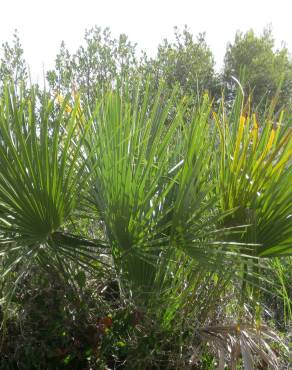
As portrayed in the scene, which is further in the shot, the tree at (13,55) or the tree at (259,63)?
the tree at (259,63)

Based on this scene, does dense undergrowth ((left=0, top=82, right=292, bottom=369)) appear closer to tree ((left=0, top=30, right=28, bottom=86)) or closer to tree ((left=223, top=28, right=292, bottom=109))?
tree ((left=0, top=30, right=28, bottom=86))

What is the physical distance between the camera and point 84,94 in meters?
3.29

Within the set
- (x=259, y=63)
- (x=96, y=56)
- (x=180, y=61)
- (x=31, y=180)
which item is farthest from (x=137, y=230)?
(x=259, y=63)

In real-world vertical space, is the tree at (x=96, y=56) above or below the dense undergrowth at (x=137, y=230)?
above

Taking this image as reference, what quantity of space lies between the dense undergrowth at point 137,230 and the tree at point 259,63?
1183cm

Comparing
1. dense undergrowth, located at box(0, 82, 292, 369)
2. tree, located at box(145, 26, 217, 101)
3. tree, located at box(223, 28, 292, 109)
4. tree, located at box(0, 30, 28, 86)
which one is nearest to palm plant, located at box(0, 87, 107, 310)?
dense undergrowth, located at box(0, 82, 292, 369)

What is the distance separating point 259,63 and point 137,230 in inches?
577

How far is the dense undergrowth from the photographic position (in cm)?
278

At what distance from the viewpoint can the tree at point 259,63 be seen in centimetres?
1588

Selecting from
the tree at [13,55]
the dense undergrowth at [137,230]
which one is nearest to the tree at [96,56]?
the tree at [13,55]

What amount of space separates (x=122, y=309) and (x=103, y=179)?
79 centimetres

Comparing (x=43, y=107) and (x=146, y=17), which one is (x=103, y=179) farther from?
(x=146, y=17)

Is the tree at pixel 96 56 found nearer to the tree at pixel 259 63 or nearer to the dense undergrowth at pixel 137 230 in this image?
the tree at pixel 259 63

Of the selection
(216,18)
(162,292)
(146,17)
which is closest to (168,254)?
(162,292)
